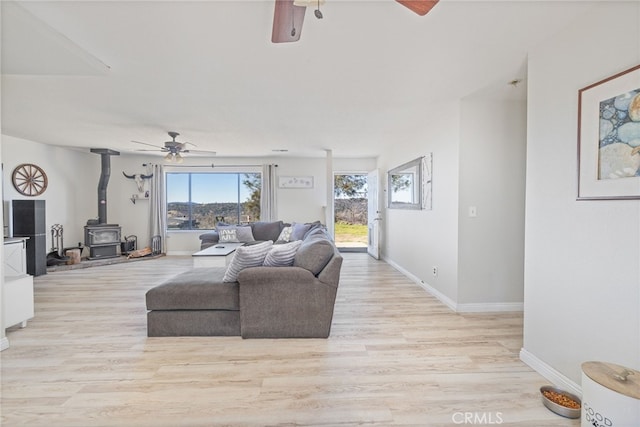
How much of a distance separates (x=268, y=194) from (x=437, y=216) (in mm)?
4393

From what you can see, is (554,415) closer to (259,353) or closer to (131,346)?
(259,353)

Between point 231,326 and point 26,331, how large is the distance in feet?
6.57

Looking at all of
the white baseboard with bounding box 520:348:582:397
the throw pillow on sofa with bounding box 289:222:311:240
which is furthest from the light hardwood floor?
the throw pillow on sofa with bounding box 289:222:311:240

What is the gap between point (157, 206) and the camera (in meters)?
7.05

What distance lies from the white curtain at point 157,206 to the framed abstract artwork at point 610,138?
757 centimetres

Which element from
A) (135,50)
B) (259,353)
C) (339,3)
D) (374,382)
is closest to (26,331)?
(259,353)

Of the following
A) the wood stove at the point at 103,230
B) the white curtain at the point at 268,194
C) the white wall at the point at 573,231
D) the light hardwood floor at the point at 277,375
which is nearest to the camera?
the white wall at the point at 573,231

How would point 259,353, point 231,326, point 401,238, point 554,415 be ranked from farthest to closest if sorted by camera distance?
1. point 401,238
2. point 231,326
3. point 259,353
4. point 554,415

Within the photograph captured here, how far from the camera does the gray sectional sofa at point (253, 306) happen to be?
266 centimetres

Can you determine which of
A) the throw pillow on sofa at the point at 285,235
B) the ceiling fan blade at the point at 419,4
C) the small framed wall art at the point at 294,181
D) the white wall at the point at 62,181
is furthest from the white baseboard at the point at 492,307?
the white wall at the point at 62,181

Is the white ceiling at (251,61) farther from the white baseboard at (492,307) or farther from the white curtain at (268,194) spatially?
the white curtain at (268,194)

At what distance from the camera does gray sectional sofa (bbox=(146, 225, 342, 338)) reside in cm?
266

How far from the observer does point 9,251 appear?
4129mm

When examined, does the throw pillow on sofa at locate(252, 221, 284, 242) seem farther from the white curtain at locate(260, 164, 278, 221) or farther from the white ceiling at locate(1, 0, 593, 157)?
the white ceiling at locate(1, 0, 593, 157)
